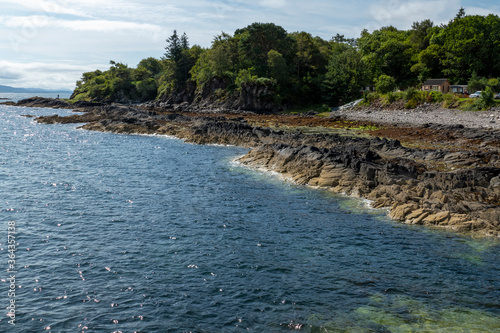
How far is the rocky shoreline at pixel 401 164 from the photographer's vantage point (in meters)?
27.4

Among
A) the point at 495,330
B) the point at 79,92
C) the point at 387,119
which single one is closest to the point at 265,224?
the point at 495,330

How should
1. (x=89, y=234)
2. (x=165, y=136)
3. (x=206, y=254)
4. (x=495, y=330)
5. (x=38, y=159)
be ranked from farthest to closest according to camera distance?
(x=165, y=136)
(x=38, y=159)
(x=89, y=234)
(x=206, y=254)
(x=495, y=330)

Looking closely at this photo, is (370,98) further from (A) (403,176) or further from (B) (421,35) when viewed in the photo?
(A) (403,176)

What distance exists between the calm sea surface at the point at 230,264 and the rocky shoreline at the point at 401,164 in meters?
2.09

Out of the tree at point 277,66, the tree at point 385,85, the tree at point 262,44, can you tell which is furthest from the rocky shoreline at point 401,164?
the tree at point 262,44

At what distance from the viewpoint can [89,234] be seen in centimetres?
2500

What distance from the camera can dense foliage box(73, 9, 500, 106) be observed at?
98562mm

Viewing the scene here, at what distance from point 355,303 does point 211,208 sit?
16365mm

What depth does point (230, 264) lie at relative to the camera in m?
20.9

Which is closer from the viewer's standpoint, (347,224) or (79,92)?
(347,224)

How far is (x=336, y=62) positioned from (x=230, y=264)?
109m

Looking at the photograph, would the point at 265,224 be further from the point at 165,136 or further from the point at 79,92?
the point at 79,92

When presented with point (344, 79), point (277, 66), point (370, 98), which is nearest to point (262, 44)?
point (277, 66)

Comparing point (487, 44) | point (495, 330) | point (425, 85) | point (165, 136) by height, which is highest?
point (487, 44)
